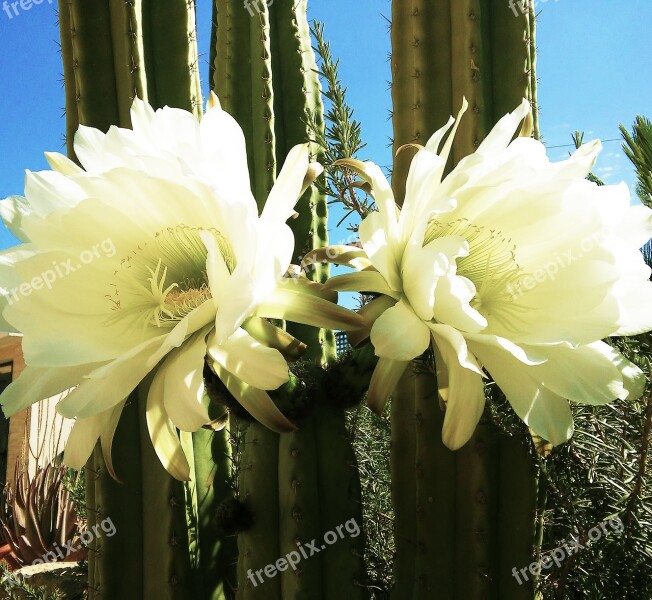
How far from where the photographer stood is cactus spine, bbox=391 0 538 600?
69cm

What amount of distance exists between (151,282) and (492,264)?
0.93 feet

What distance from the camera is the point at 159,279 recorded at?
500 mm

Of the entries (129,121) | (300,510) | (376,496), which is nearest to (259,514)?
(300,510)

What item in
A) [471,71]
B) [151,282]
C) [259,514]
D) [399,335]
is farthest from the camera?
[471,71]

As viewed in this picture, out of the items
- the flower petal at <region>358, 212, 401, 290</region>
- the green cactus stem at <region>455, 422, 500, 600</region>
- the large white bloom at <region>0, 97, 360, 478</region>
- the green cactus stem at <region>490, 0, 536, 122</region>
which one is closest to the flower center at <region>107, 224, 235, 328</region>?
the large white bloom at <region>0, 97, 360, 478</region>

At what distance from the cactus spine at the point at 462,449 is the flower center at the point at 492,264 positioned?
0.71 ft

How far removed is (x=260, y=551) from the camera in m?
0.57

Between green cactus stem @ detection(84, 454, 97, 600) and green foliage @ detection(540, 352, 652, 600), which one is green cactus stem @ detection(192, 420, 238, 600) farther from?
green foliage @ detection(540, 352, 652, 600)

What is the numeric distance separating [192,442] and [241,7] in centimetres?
65

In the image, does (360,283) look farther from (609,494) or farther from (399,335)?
(609,494)

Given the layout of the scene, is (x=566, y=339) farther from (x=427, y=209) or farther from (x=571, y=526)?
(x=571, y=526)

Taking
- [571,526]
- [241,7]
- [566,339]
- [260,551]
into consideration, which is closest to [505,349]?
[566,339]

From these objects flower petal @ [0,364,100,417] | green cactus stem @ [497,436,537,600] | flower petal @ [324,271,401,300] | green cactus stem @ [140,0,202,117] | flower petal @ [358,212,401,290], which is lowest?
green cactus stem @ [497,436,537,600]

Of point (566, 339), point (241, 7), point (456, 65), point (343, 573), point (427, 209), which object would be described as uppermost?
point (241, 7)
